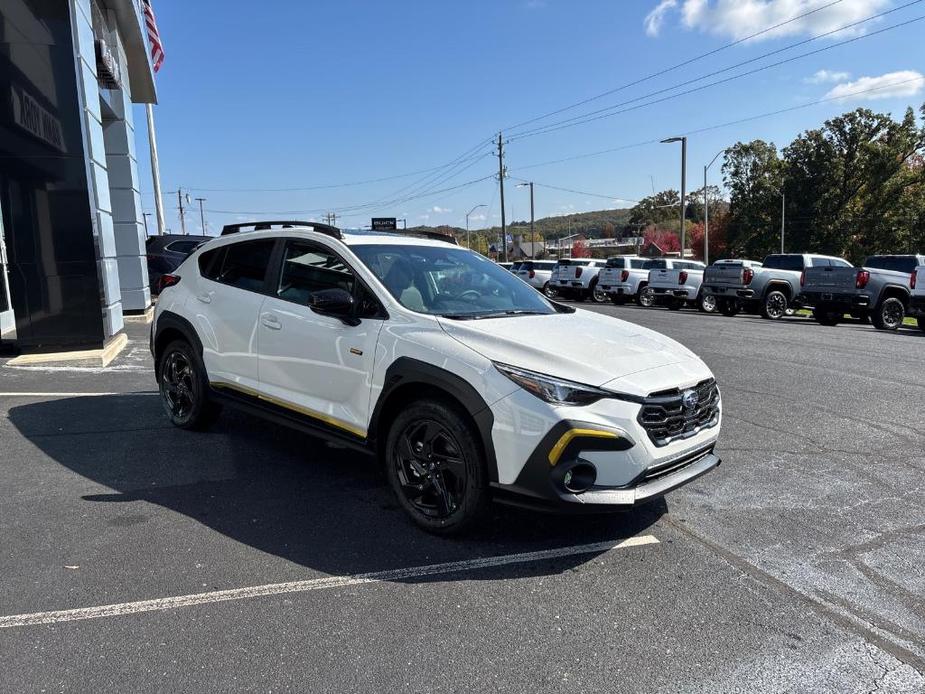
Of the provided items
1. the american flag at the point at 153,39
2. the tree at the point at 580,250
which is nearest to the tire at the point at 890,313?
the american flag at the point at 153,39

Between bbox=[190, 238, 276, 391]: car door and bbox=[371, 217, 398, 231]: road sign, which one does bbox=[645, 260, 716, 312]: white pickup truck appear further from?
bbox=[190, 238, 276, 391]: car door

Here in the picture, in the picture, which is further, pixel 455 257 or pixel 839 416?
pixel 839 416

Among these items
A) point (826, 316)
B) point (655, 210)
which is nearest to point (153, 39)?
point (826, 316)

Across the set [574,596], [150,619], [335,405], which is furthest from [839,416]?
[150,619]

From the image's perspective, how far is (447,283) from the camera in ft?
14.5

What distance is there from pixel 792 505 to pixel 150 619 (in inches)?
147

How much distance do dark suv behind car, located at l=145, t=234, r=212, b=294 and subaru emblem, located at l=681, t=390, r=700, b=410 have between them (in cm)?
1595

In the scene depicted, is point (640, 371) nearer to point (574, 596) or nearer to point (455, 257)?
→ point (574, 596)

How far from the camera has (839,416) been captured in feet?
21.1

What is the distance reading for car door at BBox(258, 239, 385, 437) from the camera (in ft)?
12.9

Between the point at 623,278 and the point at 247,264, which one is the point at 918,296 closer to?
the point at 623,278

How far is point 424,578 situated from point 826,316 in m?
17.4

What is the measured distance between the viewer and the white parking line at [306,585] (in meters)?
2.84

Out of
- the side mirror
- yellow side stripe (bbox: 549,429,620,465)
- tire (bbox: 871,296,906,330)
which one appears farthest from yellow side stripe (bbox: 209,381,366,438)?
tire (bbox: 871,296,906,330)
